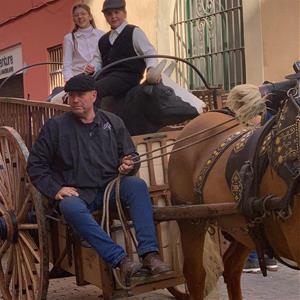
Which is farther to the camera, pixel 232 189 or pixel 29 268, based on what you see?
pixel 29 268

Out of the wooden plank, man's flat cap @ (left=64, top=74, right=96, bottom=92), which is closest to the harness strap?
the wooden plank

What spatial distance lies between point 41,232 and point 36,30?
10062 millimetres

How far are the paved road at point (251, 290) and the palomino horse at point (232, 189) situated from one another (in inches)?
29.0

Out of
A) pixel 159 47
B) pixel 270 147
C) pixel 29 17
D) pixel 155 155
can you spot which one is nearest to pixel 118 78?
pixel 155 155

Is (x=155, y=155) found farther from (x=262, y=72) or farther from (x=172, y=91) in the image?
(x=262, y=72)

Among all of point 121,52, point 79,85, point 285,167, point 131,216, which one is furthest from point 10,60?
point 285,167

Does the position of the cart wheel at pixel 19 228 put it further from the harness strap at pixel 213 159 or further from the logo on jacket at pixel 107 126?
the harness strap at pixel 213 159

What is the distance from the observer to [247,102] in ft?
13.5

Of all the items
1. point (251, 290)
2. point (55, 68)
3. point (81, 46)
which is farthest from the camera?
point (55, 68)

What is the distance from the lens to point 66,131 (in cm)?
449

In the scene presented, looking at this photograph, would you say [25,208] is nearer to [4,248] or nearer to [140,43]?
[4,248]

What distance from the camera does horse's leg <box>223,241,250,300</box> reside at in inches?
194

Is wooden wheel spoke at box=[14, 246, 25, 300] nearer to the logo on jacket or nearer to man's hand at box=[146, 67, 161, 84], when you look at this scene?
the logo on jacket

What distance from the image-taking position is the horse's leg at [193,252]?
15.5ft
